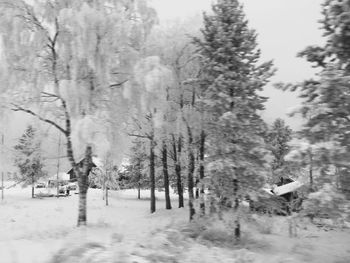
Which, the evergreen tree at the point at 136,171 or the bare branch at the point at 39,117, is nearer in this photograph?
the bare branch at the point at 39,117

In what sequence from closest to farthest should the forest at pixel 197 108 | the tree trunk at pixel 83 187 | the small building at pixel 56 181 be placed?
1. the forest at pixel 197 108
2. the tree trunk at pixel 83 187
3. the small building at pixel 56 181

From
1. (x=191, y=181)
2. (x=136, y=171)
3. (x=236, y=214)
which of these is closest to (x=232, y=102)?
(x=236, y=214)

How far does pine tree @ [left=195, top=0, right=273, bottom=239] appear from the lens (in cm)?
1589

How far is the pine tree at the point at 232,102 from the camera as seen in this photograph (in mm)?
15887

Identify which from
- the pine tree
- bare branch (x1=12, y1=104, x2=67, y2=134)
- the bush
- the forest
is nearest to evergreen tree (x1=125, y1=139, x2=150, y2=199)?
the forest

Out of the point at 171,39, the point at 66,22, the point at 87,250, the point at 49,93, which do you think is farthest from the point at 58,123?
the point at 87,250

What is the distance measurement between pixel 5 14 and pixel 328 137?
12.4 m

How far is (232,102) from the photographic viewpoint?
16.9 m

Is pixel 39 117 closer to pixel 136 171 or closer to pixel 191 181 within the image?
pixel 191 181

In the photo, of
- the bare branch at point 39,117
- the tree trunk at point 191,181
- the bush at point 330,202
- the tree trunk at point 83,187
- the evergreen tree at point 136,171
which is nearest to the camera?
the bush at point 330,202

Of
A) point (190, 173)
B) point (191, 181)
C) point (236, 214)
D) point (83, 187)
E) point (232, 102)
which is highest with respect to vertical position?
point (232, 102)

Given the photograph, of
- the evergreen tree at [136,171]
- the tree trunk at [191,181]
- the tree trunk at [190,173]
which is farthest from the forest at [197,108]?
the evergreen tree at [136,171]

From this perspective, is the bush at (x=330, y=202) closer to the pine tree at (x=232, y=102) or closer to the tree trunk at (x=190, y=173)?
the pine tree at (x=232, y=102)

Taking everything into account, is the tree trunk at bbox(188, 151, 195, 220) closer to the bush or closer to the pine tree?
the pine tree
